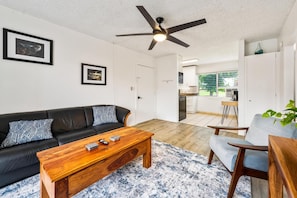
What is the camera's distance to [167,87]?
4.88 metres

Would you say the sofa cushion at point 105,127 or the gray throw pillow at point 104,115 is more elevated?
the gray throw pillow at point 104,115

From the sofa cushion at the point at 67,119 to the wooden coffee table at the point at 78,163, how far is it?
102 centimetres

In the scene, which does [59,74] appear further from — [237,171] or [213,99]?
[213,99]

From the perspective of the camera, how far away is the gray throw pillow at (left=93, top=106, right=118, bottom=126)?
2.82m

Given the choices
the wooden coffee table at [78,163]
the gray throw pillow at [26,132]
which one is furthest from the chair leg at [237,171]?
the gray throw pillow at [26,132]

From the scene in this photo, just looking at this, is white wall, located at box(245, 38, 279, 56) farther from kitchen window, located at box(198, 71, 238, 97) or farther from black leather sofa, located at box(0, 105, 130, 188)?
black leather sofa, located at box(0, 105, 130, 188)

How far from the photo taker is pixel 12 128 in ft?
6.02

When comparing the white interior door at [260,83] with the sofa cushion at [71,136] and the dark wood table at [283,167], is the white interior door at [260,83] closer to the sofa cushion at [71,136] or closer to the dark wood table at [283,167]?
the dark wood table at [283,167]

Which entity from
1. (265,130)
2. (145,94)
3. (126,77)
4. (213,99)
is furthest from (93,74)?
(213,99)

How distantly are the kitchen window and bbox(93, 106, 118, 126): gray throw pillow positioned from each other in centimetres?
502

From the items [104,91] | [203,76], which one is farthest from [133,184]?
[203,76]

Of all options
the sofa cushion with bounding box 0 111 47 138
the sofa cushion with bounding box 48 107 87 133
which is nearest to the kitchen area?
the sofa cushion with bounding box 48 107 87 133

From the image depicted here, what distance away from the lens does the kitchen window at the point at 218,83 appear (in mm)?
5758

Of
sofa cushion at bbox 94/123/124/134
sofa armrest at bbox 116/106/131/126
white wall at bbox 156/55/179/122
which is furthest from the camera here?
white wall at bbox 156/55/179/122
